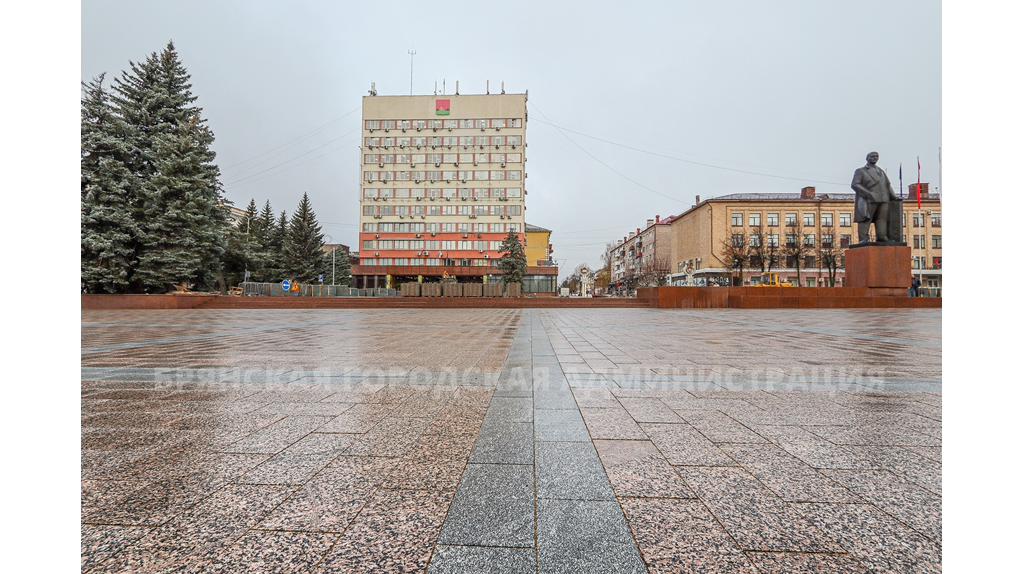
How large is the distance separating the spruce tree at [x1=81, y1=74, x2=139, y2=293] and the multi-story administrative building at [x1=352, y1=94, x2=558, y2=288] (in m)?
33.3

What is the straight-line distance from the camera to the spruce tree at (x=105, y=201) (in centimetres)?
2208

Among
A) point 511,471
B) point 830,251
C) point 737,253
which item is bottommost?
point 511,471

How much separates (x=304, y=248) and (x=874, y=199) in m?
48.4

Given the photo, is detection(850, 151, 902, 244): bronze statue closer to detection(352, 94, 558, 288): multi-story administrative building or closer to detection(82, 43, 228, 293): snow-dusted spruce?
detection(82, 43, 228, 293): snow-dusted spruce

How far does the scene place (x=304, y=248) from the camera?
4875 centimetres

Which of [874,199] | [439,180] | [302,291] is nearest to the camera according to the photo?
[874,199]

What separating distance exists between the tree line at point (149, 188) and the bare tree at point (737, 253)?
38.9 meters

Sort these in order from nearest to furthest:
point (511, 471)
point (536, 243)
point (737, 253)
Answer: point (511, 471)
point (737, 253)
point (536, 243)

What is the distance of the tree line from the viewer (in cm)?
2256

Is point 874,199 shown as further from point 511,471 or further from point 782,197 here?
point 782,197

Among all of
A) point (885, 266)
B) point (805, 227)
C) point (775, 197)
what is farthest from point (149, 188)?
point (805, 227)

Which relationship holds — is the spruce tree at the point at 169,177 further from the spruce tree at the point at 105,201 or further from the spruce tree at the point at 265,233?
the spruce tree at the point at 265,233

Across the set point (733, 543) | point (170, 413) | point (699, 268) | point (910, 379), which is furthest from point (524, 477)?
point (699, 268)

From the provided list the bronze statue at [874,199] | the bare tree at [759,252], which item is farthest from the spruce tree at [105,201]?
the bare tree at [759,252]
